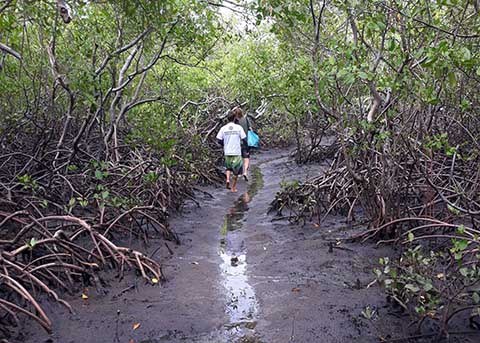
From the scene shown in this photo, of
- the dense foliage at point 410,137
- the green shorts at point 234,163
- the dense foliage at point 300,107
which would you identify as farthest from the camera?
the green shorts at point 234,163

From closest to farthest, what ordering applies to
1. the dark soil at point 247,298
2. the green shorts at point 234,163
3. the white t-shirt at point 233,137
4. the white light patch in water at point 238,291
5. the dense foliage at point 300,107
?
the dark soil at point 247,298, the dense foliage at point 300,107, the white light patch in water at point 238,291, the white t-shirt at point 233,137, the green shorts at point 234,163

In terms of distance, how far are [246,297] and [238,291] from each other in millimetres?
148

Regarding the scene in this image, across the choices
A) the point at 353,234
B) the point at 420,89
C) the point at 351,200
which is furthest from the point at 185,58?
the point at 420,89

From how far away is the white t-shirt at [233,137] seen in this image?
28.1 feet

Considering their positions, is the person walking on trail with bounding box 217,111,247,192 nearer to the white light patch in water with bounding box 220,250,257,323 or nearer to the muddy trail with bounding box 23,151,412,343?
the muddy trail with bounding box 23,151,412,343

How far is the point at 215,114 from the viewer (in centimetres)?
1286

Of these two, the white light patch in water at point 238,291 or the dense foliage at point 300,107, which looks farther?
the white light patch in water at point 238,291

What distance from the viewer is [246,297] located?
4258mm

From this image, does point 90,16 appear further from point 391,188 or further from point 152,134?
point 391,188

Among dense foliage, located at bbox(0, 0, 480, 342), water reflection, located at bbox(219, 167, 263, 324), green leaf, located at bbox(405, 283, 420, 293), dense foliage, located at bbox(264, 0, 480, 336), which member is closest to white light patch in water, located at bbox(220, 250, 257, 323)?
water reflection, located at bbox(219, 167, 263, 324)

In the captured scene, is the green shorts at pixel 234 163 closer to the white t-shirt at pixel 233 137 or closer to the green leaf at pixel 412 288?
the white t-shirt at pixel 233 137

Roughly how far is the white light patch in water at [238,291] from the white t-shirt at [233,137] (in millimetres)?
3403

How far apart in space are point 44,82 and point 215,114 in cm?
612

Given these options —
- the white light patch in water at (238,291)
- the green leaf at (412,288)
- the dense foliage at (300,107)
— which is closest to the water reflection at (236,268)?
the white light patch in water at (238,291)
